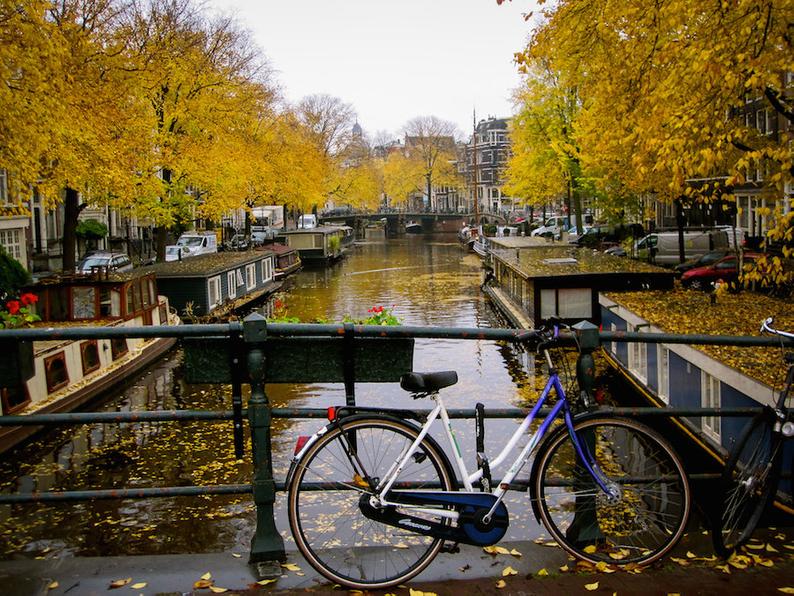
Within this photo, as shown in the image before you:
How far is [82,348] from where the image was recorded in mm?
19562

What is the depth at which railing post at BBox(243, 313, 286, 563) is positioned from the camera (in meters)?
4.69

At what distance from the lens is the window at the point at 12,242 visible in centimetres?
4025

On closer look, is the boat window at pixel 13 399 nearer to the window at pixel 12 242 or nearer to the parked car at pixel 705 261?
the parked car at pixel 705 261

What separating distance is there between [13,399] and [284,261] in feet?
129

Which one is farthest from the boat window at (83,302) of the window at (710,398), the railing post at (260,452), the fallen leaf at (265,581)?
the fallen leaf at (265,581)

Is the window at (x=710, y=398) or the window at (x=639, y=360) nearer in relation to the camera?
the window at (x=710, y=398)

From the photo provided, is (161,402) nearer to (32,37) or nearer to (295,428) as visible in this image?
(295,428)

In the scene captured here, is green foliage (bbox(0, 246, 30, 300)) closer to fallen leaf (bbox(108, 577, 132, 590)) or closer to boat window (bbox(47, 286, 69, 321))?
boat window (bbox(47, 286, 69, 321))

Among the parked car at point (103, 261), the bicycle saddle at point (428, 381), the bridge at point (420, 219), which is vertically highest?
the bridge at point (420, 219)

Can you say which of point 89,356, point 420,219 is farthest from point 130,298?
point 420,219

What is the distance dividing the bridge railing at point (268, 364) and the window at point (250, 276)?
113 feet

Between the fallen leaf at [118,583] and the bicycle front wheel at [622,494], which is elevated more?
the bicycle front wheel at [622,494]

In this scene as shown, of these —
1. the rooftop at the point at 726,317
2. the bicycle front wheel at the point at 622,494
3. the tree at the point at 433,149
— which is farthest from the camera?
the tree at the point at 433,149

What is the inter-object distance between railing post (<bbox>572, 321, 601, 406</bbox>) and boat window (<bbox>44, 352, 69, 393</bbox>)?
14827 mm
